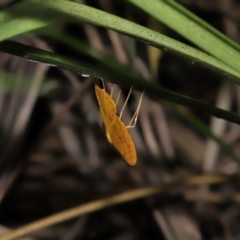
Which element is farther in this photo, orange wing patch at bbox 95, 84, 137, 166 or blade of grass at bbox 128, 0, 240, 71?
orange wing patch at bbox 95, 84, 137, 166

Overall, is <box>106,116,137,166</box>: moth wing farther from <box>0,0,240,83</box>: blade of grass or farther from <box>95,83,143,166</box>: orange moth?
<box>0,0,240,83</box>: blade of grass

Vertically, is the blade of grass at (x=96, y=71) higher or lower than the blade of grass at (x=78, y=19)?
lower

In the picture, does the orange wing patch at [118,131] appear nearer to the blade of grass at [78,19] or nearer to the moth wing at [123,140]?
the moth wing at [123,140]

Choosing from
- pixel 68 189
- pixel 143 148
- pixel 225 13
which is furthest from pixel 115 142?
pixel 225 13

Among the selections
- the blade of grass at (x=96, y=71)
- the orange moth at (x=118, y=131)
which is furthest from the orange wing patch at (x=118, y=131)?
the blade of grass at (x=96, y=71)

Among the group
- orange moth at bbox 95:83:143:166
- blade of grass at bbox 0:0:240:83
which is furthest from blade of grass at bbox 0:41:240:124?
orange moth at bbox 95:83:143:166

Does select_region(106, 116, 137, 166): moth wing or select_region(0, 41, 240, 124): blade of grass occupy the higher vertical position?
select_region(0, 41, 240, 124): blade of grass

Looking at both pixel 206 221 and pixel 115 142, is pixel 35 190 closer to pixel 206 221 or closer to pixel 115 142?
pixel 206 221
